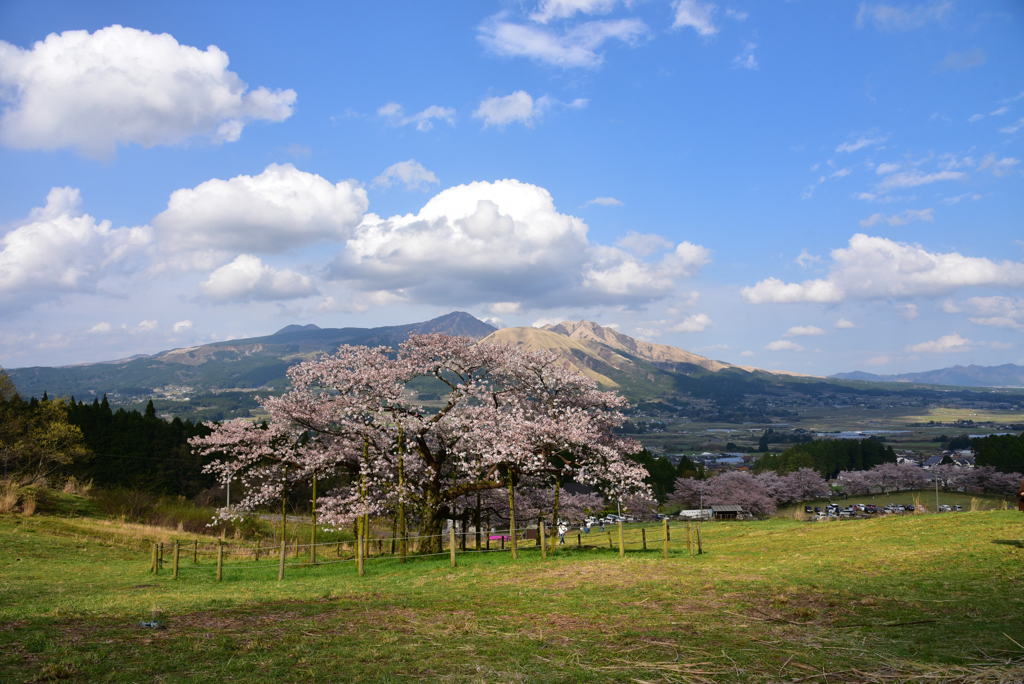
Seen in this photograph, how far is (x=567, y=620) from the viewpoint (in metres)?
10.3

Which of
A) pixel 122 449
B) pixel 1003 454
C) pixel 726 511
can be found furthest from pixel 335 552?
pixel 1003 454

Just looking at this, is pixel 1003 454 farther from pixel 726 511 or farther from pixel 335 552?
pixel 335 552

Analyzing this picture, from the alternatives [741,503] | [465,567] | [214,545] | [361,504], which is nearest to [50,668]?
[465,567]

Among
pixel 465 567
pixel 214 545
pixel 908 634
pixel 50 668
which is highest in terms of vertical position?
pixel 50 668

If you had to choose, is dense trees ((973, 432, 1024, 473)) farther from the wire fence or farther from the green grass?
the green grass

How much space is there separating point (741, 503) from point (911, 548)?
76822mm

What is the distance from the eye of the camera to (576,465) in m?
25.0

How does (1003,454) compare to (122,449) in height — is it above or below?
below

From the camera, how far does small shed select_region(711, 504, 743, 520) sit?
85.1 meters

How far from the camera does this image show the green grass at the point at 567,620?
6996 millimetres

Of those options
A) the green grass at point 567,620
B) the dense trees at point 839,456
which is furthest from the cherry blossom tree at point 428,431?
the dense trees at point 839,456

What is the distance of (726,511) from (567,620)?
84540 millimetres

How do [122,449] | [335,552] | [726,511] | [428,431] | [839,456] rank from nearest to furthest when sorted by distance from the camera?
[428,431] < [335,552] < [122,449] < [726,511] < [839,456]

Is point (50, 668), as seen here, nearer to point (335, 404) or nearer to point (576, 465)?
point (335, 404)
